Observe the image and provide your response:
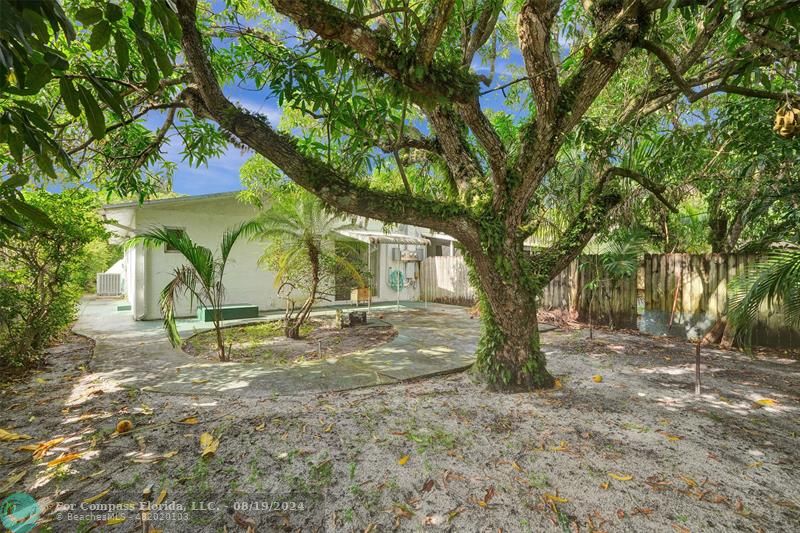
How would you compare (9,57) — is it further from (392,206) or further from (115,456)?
(115,456)

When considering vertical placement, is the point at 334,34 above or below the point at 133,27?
above

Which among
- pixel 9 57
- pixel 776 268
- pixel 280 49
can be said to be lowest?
pixel 776 268

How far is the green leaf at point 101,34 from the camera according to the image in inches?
46.4

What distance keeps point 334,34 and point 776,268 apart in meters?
4.57

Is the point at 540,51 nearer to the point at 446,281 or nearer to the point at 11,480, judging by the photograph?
the point at 11,480

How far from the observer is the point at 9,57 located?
93 cm

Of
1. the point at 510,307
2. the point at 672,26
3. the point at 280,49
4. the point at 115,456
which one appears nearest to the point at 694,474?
the point at 510,307

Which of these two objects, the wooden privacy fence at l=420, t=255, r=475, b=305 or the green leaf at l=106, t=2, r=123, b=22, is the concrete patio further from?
the wooden privacy fence at l=420, t=255, r=475, b=305

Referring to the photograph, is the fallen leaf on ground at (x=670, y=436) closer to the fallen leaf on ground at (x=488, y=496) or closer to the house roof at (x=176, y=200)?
the fallen leaf on ground at (x=488, y=496)

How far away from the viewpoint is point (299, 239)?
7035 millimetres

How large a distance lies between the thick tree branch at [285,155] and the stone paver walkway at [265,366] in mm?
2337

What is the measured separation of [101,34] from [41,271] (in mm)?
5682

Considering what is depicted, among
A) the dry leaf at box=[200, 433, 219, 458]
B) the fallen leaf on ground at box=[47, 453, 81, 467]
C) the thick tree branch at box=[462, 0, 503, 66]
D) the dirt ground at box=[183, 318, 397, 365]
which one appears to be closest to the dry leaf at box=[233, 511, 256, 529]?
the dry leaf at box=[200, 433, 219, 458]

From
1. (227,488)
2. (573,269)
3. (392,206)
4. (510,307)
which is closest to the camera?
(227,488)
